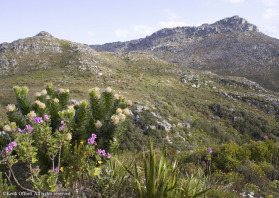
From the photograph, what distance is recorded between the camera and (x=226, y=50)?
75625mm

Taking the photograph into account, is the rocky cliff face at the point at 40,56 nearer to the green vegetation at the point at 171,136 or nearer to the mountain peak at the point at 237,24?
the green vegetation at the point at 171,136

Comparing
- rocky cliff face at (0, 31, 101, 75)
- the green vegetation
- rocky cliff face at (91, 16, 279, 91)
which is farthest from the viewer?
rocky cliff face at (91, 16, 279, 91)

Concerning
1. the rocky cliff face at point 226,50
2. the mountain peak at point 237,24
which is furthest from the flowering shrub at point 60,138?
the mountain peak at point 237,24

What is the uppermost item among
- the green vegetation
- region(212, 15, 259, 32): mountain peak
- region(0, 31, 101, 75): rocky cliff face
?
region(212, 15, 259, 32): mountain peak

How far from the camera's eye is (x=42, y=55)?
3597 centimetres

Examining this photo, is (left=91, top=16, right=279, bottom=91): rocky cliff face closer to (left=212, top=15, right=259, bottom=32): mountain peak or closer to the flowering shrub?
(left=212, top=15, right=259, bottom=32): mountain peak

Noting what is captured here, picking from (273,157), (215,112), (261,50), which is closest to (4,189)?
(273,157)

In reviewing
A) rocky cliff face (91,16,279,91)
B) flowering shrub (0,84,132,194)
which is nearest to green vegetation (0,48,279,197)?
flowering shrub (0,84,132,194)

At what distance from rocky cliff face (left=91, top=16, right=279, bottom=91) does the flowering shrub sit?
51969mm

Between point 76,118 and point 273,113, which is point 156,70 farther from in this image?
point 76,118

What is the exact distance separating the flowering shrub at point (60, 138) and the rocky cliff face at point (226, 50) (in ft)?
171

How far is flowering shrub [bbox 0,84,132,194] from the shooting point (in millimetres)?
2213

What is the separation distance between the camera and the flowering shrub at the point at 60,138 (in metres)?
2.21

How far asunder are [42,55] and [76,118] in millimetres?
38883
